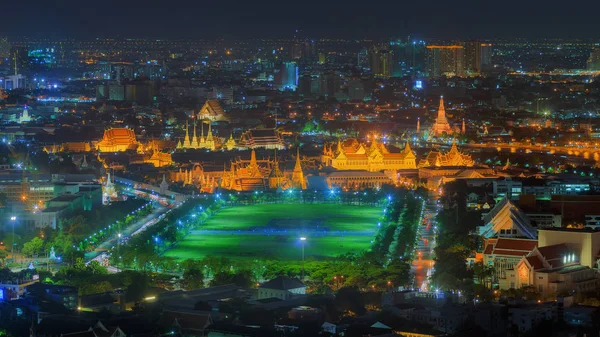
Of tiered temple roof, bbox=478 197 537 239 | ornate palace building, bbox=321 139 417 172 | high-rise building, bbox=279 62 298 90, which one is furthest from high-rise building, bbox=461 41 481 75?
tiered temple roof, bbox=478 197 537 239

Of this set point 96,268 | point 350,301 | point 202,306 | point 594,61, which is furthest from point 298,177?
point 594,61

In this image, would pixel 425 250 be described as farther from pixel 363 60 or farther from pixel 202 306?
pixel 363 60


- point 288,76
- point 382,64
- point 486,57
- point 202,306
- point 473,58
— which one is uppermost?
point 486,57

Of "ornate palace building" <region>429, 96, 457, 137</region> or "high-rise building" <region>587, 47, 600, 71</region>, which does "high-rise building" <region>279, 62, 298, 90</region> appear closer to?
"high-rise building" <region>587, 47, 600, 71</region>

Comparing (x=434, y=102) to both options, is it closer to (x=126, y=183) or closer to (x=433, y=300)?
(x=126, y=183)

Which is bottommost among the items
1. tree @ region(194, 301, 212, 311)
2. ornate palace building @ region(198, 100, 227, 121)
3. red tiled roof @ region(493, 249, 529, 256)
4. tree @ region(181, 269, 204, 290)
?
tree @ region(194, 301, 212, 311)

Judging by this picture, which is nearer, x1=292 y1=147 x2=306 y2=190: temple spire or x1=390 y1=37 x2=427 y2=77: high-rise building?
x1=292 y1=147 x2=306 y2=190: temple spire

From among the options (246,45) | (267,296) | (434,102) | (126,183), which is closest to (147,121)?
(434,102)
